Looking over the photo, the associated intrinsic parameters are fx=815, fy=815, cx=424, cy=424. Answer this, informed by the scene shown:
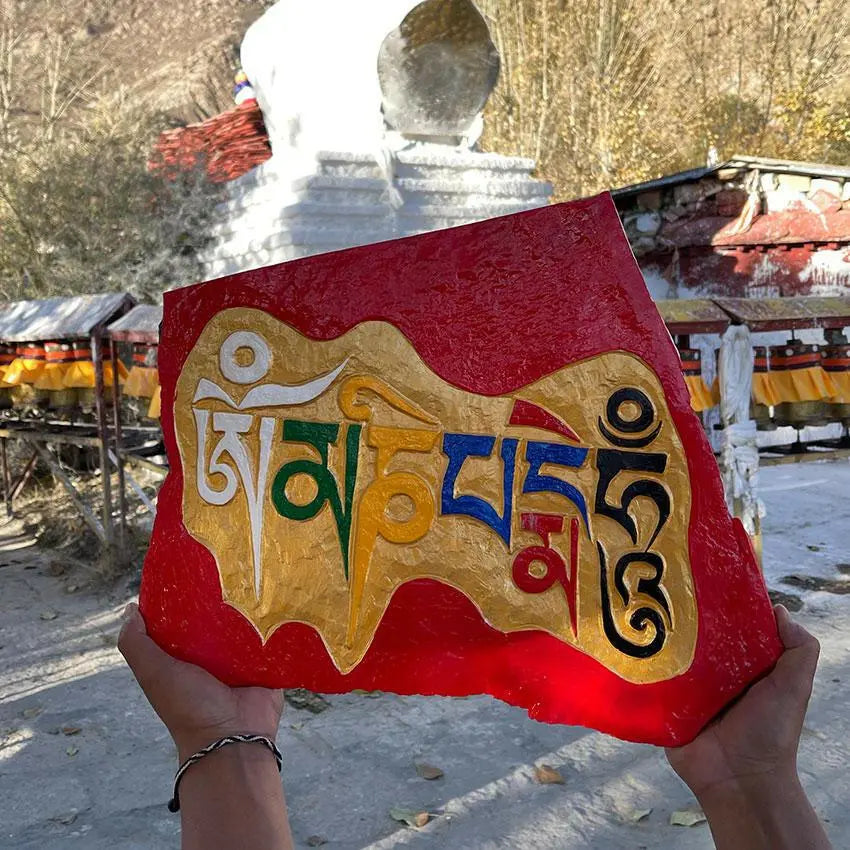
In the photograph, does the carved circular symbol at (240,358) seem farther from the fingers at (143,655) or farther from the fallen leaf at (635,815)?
the fallen leaf at (635,815)

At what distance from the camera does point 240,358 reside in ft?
4.50

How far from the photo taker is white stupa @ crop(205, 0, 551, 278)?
22.9 ft

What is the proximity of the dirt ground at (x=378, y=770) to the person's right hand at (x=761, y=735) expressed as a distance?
→ 6.18ft

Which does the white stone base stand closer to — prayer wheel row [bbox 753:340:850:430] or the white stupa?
the white stupa

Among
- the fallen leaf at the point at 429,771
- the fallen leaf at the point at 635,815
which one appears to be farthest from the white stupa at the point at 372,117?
the fallen leaf at the point at 635,815

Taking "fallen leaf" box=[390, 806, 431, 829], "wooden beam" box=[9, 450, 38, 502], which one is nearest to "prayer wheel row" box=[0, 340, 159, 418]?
"wooden beam" box=[9, 450, 38, 502]

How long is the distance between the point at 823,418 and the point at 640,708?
4.07 metres

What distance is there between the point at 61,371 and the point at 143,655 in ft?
17.1

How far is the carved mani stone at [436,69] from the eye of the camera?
7.33 metres

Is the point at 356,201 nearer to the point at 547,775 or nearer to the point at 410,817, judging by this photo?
the point at 547,775

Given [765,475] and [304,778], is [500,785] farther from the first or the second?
[765,475]

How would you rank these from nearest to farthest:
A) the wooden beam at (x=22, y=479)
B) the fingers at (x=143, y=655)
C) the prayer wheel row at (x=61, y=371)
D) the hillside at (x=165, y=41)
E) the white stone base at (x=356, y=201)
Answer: the fingers at (x=143, y=655)
the prayer wheel row at (x=61, y=371)
the white stone base at (x=356, y=201)
the wooden beam at (x=22, y=479)
the hillside at (x=165, y=41)

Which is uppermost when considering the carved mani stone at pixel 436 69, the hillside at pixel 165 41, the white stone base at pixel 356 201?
the hillside at pixel 165 41

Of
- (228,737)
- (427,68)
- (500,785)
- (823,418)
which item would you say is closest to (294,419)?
(228,737)
